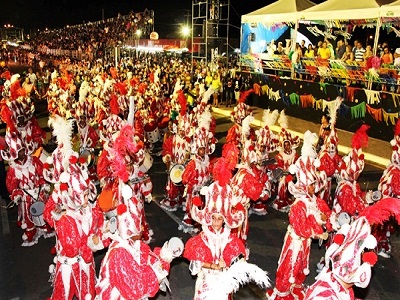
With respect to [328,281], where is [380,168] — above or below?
below

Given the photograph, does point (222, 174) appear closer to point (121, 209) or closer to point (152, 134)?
point (121, 209)

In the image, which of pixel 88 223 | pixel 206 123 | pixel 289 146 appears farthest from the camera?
pixel 289 146

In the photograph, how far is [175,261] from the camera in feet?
22.2

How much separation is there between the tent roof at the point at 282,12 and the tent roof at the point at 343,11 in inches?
24.5

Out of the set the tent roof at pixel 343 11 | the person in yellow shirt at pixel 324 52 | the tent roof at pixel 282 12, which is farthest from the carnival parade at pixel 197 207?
the tent roof at pixel 282 12

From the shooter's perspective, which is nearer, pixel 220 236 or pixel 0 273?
pixel 220 236

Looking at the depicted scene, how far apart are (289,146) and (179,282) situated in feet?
12.8

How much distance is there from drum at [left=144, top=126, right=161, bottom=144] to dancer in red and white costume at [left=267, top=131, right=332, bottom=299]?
8.38m

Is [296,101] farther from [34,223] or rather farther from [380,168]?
[34,223]

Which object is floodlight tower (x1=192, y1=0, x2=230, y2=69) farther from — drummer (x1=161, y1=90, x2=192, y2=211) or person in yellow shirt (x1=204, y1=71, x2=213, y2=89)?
drummer (x1=161, y1=90, x2=192, y2=211)

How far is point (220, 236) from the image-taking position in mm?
4617

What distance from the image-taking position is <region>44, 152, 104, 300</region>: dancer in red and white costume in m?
4.81

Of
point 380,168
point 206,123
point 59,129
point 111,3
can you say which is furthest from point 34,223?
point 111,3

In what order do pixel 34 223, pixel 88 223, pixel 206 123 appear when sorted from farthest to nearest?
pixel 206 123, pixel 34 223, pixel 88 223
